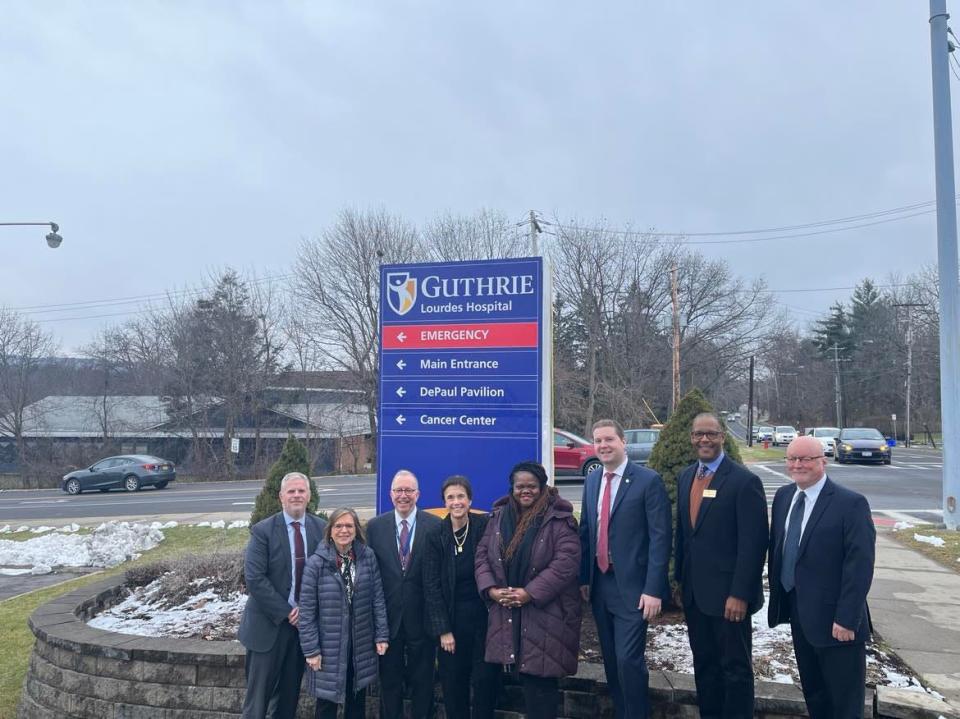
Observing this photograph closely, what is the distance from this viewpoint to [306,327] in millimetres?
33750

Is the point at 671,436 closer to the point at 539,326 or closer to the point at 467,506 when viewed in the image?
the point at 539,326

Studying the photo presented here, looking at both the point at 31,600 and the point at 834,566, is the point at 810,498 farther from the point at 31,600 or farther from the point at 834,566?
the point at 31,600

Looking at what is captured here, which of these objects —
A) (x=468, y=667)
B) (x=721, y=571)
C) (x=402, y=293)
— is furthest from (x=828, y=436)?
(x=468, y=667)

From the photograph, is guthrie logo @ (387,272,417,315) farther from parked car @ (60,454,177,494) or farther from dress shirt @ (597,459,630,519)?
parked car @ (60,454,177,494)

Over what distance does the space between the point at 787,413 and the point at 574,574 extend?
7598cm

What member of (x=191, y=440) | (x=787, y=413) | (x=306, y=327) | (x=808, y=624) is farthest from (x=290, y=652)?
(x=787, y=413)

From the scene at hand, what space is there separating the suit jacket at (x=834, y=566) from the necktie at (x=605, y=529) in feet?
3.07

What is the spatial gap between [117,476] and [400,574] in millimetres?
24844

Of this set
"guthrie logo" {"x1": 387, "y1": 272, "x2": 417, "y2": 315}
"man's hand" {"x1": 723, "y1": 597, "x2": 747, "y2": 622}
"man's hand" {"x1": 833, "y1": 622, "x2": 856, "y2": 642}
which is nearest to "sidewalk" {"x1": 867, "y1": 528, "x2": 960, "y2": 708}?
"man's hand" {"x1": 833, "y1": 622, "x2": 856, "y2": 642}

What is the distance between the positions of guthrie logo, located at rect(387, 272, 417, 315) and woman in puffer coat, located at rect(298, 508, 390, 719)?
2.64 m

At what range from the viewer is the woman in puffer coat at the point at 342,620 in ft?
11.8

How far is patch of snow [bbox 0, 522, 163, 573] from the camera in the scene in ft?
33.6

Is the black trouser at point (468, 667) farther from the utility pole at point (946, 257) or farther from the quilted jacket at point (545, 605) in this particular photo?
the utility pole at point (946, 257)

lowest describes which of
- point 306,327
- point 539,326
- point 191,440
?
point 191,440
